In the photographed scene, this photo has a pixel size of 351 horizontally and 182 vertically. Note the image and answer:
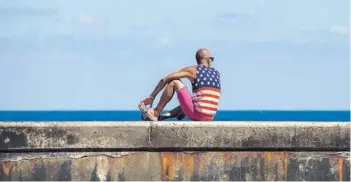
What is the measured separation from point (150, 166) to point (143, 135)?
305mm

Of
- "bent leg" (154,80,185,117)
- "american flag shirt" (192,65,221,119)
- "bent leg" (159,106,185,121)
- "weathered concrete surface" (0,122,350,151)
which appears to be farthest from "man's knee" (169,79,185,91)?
"weathered concrete surface" (0,122,350,151)

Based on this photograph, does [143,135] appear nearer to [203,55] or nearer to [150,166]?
[150,166]

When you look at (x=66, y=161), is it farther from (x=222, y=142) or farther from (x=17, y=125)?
(x=222, y=142)

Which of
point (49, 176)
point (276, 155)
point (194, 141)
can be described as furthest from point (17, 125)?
point (276, 155)

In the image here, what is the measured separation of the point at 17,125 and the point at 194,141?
1.65m

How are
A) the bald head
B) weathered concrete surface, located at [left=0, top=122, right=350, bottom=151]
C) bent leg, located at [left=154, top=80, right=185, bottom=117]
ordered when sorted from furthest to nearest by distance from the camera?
the bald head → bent leg, located at [left=154, top=80, right=185, bottom=117] → weathered concrete surface, located at [left=0, top=122, right=350, bottom=151]

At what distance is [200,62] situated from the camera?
987 cm

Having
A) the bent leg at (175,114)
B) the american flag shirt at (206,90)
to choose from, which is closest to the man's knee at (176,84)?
the american flag shirt at (206,90)

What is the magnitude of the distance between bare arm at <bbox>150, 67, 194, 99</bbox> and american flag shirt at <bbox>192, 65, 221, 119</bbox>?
0.31ft

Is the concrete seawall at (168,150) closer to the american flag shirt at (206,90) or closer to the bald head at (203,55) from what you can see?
the american flag shirt at (206,90)

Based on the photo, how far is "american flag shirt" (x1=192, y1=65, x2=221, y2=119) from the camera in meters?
9.49

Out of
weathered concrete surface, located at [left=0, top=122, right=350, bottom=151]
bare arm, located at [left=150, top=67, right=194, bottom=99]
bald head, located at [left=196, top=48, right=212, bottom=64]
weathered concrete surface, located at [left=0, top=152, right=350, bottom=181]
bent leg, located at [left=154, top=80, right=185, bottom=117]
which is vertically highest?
bald head, located at [left=196, top=48, right=212, bottom=64]

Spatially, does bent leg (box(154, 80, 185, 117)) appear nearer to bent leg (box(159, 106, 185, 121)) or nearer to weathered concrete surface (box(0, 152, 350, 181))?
bent leg (box(159, 106, 185, 121))

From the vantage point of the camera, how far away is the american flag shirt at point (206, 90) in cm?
949
